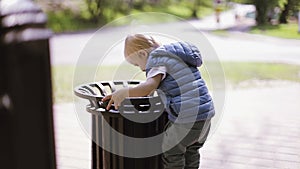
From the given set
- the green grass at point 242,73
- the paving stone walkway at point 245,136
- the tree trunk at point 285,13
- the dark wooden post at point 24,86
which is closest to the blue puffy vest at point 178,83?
the paving stone walkway at point 245,136

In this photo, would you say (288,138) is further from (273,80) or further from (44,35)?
(44,35)

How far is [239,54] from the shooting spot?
19.9ft

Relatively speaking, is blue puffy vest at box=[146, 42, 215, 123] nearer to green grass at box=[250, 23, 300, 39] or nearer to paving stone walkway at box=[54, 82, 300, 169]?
paving stone walkway at box=[54, 82, 300, 169]

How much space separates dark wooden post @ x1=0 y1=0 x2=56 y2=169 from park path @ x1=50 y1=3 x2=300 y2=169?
39.5 inches

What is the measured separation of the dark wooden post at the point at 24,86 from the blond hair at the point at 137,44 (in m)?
1.25

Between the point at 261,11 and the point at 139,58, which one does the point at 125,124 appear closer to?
the point at 139,58

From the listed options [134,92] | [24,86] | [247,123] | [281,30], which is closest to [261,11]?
[281,30]

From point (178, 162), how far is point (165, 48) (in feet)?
1.56

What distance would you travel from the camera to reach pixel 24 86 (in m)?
0.62

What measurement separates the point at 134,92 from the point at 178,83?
18cm

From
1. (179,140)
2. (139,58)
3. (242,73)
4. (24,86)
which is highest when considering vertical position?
(24,86)

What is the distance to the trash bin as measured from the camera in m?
1.84

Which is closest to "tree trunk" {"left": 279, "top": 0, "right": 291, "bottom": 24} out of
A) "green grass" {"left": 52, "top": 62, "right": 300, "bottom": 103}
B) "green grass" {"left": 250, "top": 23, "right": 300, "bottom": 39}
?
"green grass" {"left": 250, "top": 23, "right": 300, "bottom": 39}

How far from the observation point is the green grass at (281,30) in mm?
4816
